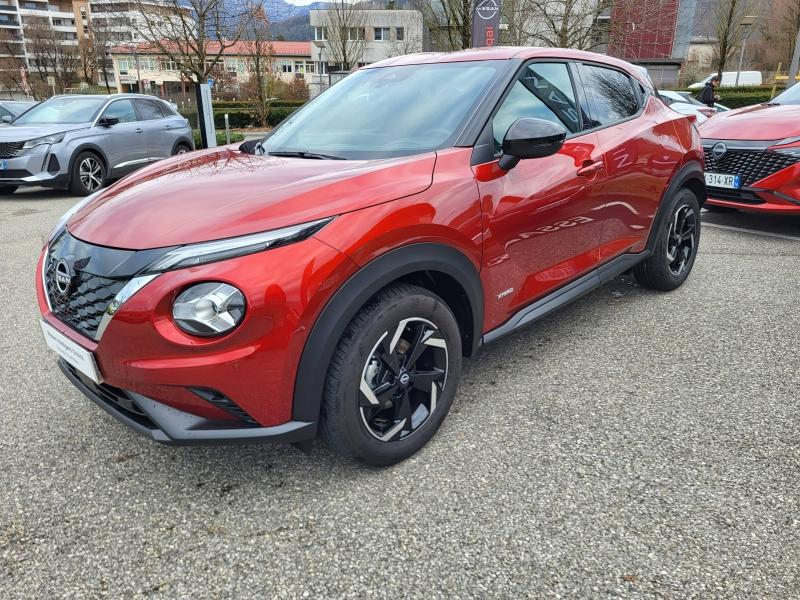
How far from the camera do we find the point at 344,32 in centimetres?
4134

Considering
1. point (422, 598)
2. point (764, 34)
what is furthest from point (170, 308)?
point (764, 34)

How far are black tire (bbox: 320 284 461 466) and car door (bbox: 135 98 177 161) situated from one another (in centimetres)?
902

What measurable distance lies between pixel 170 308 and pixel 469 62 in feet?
6.35

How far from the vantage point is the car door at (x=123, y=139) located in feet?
30.1

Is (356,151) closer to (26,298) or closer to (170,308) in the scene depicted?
(170,308)

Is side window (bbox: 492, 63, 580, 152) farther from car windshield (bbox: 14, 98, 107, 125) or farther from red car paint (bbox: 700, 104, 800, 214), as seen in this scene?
car windshield (bbox: 14, 98, 107, 125)

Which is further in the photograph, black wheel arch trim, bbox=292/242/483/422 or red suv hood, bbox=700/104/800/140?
red suv hood, bbox=700/104/800/140

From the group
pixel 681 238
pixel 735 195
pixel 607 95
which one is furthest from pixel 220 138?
pixel 607 95

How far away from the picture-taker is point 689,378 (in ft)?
9.92

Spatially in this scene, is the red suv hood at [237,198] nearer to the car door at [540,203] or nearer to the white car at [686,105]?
the car door at [540,203]

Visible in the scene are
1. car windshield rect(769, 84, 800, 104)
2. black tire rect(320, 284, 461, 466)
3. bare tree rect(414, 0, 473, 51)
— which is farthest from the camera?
bare tree rect(414, 0, 473, 51)

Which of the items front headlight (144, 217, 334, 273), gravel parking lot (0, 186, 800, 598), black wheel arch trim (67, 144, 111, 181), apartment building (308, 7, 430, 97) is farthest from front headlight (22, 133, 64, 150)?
apartment building (308, 7, 430, 97)

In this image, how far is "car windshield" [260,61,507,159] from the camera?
8.38ft

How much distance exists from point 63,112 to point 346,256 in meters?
9.29
